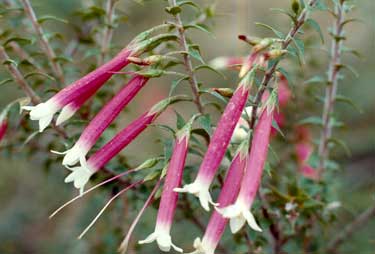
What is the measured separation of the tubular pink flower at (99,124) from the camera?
54.9 inches

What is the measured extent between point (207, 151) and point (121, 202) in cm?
115

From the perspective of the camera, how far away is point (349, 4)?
174 centimetres

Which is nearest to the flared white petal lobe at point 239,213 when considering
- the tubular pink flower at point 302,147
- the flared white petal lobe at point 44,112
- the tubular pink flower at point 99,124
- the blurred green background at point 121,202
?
the tubular pink flower at point 99,124

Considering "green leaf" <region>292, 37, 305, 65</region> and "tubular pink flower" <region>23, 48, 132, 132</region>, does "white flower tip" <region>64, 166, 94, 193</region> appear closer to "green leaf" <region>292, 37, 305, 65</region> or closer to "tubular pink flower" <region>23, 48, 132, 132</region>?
"tubular pink flower" <region>23, 48, 132, 132</region>

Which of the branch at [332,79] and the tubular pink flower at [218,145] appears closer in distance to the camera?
the tubular pink flower at [218,145]

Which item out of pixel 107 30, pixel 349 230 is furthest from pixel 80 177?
pixel 349 230

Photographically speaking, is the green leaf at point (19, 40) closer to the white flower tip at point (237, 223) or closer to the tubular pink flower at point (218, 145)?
the tubular pink flower at point (218, 145)

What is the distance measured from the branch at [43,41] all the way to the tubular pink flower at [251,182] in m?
0.81

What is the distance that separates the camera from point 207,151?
50.8 inches

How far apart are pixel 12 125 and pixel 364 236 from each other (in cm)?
147

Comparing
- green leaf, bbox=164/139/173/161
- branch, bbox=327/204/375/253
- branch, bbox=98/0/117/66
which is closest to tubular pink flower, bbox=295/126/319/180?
branch, bbox=327/204/375/253

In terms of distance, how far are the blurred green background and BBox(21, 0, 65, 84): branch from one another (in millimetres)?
431

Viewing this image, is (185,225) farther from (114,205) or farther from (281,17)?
(281,17)

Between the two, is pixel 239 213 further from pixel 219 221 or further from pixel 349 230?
pixel 349 230
